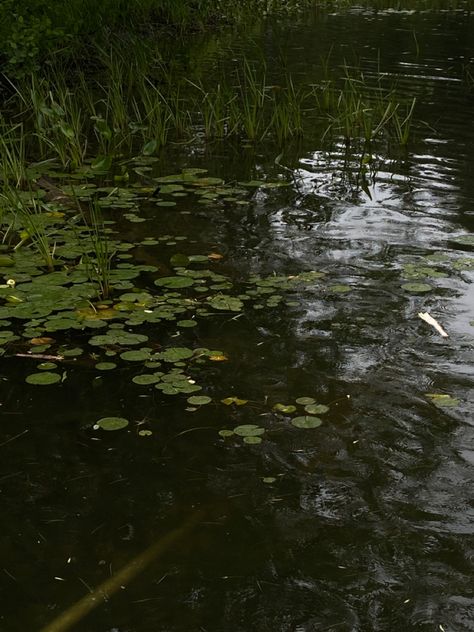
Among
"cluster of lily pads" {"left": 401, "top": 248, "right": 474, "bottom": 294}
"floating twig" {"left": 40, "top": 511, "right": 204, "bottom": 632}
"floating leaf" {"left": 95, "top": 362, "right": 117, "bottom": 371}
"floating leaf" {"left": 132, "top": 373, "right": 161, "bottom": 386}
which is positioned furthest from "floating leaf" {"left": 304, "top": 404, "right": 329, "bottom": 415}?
"cluster of lily pads" {"left": 401, "top": 248, "right": 474, "bottom": 294}

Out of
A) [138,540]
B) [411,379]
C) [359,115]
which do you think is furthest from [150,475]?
[359,115]

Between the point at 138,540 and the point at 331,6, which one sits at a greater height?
the point at 138,540

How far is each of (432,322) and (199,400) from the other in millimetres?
1343

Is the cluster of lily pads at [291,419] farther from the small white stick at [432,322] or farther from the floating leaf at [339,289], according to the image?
the floating leaf at [339,289]

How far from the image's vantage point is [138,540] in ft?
8.83

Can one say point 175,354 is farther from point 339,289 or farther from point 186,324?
point 339,289

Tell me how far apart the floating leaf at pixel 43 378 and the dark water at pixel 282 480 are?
2.2 inches

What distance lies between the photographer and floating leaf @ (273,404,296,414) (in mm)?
3422

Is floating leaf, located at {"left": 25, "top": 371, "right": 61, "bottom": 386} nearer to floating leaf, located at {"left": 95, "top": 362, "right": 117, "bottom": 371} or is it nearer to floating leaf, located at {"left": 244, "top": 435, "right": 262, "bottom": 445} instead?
floating leaf, located at {"left": 95, "top": 362, "right": 117, "bottom": 371}

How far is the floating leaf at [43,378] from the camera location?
362 centimetres

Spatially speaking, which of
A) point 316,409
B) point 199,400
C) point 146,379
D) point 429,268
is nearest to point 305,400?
point 316,409

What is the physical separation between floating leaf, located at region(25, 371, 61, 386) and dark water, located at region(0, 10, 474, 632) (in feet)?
0.18

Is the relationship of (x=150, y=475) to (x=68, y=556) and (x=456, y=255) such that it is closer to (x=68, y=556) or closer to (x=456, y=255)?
(x=68, y=556)

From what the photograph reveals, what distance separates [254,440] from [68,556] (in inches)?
34.5
